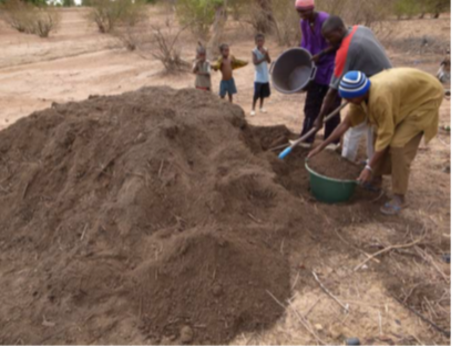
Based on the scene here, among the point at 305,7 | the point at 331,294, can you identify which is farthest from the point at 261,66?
the point at 331,294

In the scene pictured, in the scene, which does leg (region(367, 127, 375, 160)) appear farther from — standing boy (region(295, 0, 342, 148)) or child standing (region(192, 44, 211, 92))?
child standing (region(192, 44, 211, 92))

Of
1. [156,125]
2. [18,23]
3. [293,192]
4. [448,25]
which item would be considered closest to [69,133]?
[156,125]

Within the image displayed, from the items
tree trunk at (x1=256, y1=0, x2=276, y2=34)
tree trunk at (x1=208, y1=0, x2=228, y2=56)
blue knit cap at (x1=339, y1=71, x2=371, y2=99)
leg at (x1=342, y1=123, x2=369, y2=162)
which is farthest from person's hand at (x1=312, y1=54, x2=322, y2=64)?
tree trunk at (x1=256, y1=0, x2=276, y2=34)

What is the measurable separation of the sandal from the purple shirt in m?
1.48

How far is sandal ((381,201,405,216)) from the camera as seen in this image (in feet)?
11.2

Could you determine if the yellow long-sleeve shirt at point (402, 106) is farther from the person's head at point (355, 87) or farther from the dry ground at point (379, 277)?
the dry ground at point (379, 277)

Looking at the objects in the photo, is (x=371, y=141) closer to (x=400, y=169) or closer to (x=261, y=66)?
(x=400, y=169)

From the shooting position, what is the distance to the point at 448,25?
1514 cm

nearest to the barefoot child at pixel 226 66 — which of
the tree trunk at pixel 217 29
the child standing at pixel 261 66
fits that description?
the child standing at pixel 261 66

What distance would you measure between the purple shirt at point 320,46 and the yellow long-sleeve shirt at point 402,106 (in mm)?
1031

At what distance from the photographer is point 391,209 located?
11.2ft

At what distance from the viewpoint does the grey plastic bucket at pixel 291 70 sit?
173 inches

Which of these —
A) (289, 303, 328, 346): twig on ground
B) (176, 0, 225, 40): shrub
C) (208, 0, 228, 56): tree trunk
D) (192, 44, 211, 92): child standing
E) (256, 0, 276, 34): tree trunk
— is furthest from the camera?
(256, 0, 276, 34): tree trunk

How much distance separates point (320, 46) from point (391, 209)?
1860 mm
